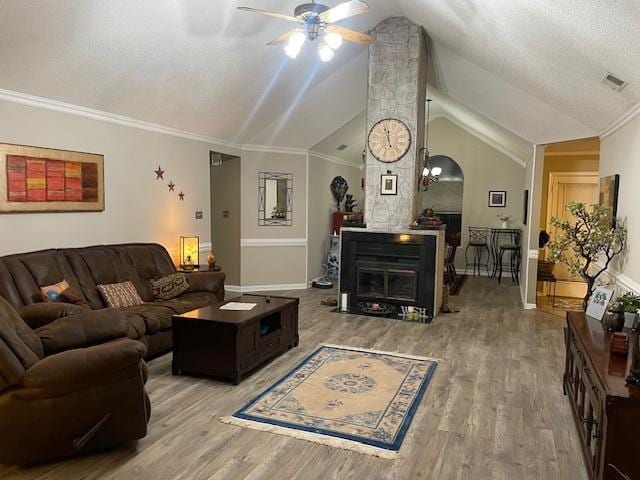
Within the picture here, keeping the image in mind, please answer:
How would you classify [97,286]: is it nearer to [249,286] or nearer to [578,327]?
[249,286]

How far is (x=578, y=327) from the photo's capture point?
320cm

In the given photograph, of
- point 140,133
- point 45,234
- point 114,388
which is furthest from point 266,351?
point 140,133

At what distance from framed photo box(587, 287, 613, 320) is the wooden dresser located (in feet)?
1.08

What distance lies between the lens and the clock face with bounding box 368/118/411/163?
6238 mm

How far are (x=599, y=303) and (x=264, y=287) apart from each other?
541 cm

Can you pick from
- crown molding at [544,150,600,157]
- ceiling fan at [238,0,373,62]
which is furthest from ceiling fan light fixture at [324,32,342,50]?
crown molding at [544,150,600,157]

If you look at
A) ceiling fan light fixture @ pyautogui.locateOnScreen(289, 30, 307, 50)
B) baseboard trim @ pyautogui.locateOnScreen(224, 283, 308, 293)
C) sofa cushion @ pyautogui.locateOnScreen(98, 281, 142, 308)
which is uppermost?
ceiling fan light fixture @ pyautogui.locateOnScreen(289, 30, 307, 50)

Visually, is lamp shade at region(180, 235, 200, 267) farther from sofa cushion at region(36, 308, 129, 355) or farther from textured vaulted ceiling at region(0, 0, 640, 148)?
sofa cushion at region(36, 308, 129, 355)

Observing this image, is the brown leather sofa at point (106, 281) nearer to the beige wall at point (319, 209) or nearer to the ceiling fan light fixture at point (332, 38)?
the ceiling fan light fixture at point (332, 38)

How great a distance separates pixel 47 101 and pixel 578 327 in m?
4.83

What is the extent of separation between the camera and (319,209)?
8688mm

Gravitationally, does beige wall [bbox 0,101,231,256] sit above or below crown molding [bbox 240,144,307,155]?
below

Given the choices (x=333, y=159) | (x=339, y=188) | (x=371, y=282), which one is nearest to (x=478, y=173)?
(x=339, y=188)

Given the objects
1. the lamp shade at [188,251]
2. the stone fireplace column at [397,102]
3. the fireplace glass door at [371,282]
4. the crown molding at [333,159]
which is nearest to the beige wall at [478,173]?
the crown molding at [333,159]
